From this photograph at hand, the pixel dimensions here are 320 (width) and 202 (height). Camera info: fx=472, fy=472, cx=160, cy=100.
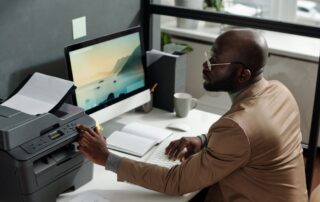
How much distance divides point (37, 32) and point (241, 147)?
104 centimetres

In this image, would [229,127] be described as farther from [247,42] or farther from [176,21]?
[176,21]

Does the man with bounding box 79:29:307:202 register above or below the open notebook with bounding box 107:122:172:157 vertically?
above

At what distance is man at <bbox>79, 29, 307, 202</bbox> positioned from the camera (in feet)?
5.37

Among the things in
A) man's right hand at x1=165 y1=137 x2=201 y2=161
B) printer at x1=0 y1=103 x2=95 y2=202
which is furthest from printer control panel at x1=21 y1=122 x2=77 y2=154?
man's right hand at x1=165 y1=137 x2=201 y2=161

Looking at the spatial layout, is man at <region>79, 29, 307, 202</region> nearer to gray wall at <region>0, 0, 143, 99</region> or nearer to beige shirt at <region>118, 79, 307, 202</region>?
beige shirt at <region>118, 79, 307, 202</region>

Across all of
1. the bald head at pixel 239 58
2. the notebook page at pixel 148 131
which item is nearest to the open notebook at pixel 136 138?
the notebook page at pixel 148 131

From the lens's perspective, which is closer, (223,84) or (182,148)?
(223,84)

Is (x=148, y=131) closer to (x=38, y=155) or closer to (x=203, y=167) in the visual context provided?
(x=203, y=167)

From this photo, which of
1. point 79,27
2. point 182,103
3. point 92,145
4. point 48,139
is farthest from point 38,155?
point 182,103

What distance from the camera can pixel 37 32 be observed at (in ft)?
6.79

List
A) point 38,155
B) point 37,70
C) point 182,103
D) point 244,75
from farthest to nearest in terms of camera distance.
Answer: point 182,103 → point 37,70 → point 244,75 → point 38,155

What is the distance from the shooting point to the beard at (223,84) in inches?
70.4

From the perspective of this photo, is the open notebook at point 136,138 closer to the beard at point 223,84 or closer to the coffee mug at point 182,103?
the coffee mug at point 182,103

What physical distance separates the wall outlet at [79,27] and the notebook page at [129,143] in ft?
1.68
